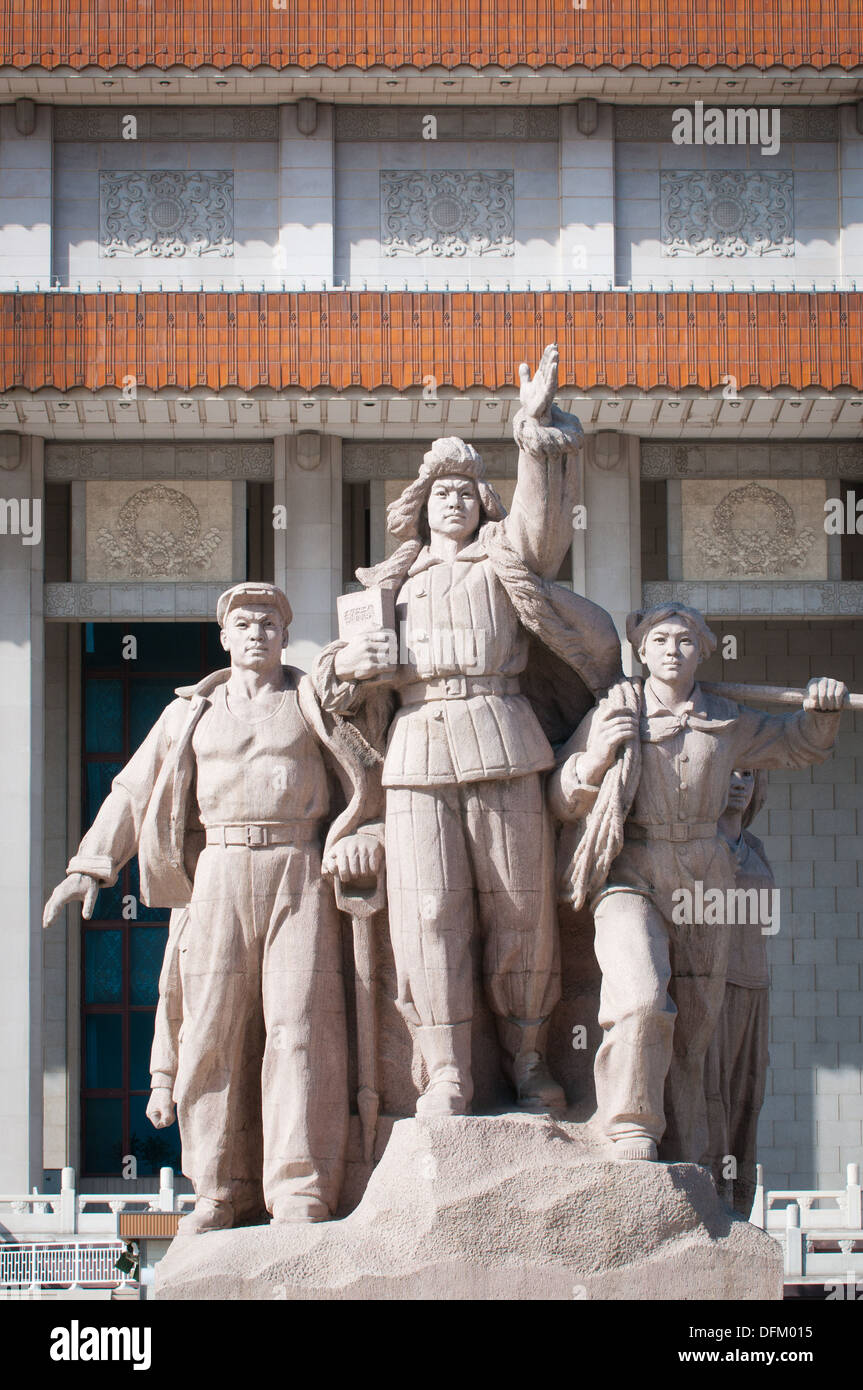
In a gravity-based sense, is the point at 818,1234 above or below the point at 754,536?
below

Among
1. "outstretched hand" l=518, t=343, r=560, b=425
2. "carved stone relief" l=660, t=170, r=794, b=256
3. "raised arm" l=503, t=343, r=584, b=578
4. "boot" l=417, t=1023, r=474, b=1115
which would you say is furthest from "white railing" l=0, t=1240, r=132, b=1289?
"carved stone relief" l=660, t=170, r=794, b=256

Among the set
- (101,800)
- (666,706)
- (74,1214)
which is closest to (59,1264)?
(74,1214)

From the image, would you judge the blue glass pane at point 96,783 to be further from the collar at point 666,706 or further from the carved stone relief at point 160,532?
the collar at point 666,706

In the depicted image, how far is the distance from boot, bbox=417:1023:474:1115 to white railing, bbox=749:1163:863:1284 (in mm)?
4467

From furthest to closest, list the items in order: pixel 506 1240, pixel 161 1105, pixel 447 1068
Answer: pixel 161 1105 → pixel 447 1068 → pixel 506 1240

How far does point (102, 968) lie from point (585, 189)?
9.84m

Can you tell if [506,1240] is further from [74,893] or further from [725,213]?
[725,213]

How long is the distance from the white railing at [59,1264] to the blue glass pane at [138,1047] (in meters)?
6.69

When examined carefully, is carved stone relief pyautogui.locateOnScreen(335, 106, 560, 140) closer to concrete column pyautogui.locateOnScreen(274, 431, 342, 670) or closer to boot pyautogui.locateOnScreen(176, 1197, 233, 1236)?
concrete column pyautogui.locateOnScreen(274, 431, 342, 670)

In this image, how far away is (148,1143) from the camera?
22703 mm

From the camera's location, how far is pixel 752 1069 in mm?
8992

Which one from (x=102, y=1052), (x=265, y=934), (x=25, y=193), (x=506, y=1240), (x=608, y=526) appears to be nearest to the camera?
(x=506, y=1240)

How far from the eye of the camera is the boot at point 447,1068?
7.90m
